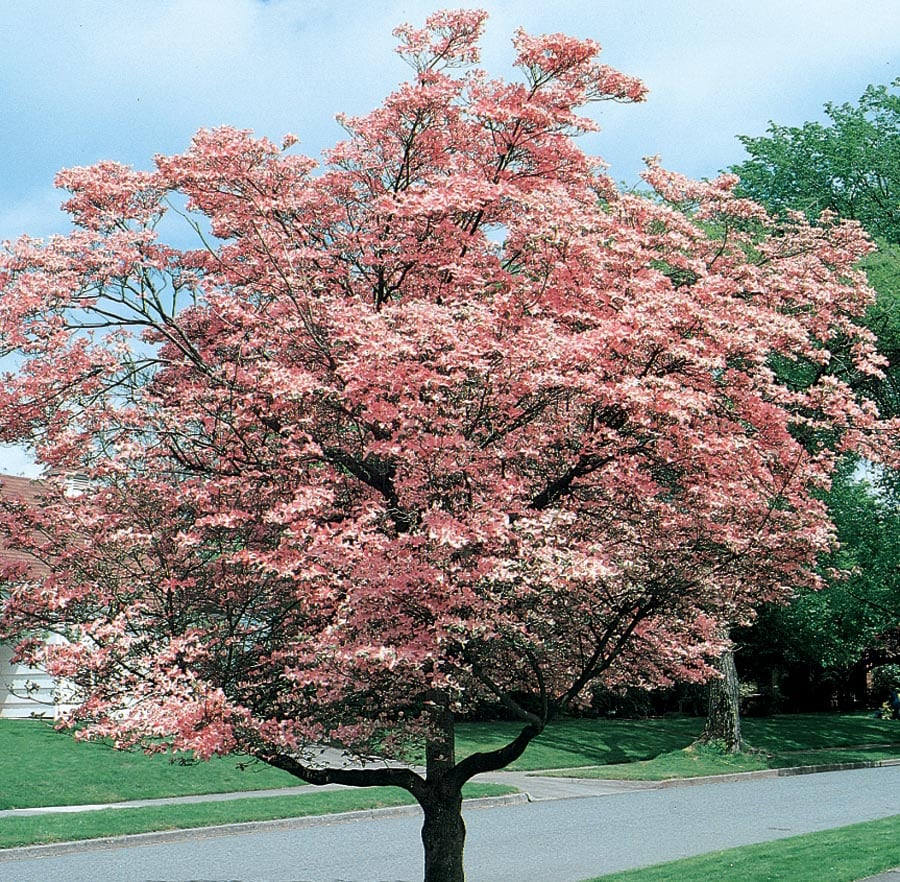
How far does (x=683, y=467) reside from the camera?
8.09m

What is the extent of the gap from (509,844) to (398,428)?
32.2 ft

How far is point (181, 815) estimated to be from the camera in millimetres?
16609

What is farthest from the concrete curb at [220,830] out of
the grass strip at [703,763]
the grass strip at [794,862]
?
the grass strip at [794,862]

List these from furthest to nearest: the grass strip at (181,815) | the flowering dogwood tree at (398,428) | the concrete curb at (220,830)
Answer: the grass strip at (181,815) < the concrete curb at (220,830) < the flowering dogwood tree at (398,428)

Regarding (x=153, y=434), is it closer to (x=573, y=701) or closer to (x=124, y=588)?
(x=124, y=588)

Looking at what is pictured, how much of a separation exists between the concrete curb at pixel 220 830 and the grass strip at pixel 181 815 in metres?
0.12

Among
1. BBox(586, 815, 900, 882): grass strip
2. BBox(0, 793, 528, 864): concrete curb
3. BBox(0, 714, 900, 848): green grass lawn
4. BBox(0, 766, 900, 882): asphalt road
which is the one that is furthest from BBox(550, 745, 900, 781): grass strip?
BBox(586, 815, 900, 882): grass strip

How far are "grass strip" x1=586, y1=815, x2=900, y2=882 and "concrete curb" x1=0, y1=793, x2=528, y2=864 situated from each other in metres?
6.04

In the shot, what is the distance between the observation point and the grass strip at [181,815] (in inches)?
586

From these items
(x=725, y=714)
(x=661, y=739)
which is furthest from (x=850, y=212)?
(x=661, y=739)

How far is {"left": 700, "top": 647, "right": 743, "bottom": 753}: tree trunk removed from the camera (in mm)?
28234

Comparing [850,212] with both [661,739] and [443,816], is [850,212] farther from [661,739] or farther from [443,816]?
[443,816]

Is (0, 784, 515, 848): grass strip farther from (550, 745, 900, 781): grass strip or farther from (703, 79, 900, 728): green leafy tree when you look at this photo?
(703, 79, 900, 728): green leafy tree

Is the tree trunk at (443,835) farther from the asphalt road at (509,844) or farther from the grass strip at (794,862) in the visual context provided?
the asphalt road at (509,844)
